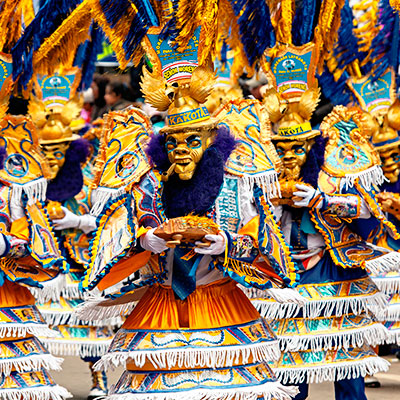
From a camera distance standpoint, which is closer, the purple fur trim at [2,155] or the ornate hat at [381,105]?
the purple fur trim at [2,155]

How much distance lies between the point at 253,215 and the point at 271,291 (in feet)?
1.50

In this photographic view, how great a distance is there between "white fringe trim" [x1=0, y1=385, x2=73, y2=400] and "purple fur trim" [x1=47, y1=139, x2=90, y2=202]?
5.94 feet

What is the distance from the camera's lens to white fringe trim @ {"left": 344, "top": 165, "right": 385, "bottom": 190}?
6.33 metres

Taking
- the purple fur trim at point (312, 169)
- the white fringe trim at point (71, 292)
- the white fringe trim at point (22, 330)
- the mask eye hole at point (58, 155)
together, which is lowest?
the white fringe trim at point (71, 292)

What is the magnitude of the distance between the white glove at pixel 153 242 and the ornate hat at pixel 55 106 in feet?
9.20

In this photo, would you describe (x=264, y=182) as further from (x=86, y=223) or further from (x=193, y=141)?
(x=86, y=223)

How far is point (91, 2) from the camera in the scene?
517 cm

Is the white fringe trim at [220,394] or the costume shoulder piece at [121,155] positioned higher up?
the costume shoulder piece at [121,155]

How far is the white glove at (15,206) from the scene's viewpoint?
571 centimetres

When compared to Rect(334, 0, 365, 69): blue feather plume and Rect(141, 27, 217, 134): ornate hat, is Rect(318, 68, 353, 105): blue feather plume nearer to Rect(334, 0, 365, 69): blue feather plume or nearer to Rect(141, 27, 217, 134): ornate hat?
Rect(334, 0, 365, 69): blue feather plume

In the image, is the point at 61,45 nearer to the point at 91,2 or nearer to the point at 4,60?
the point at 4,60

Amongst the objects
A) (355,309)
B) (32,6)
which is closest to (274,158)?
(355,309)

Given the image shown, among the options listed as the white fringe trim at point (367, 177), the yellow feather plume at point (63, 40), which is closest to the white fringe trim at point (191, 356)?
the white fringe trim at point (367, 177)

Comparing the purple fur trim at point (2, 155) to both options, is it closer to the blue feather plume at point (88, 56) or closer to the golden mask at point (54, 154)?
the golden mask at point (54, 154)
